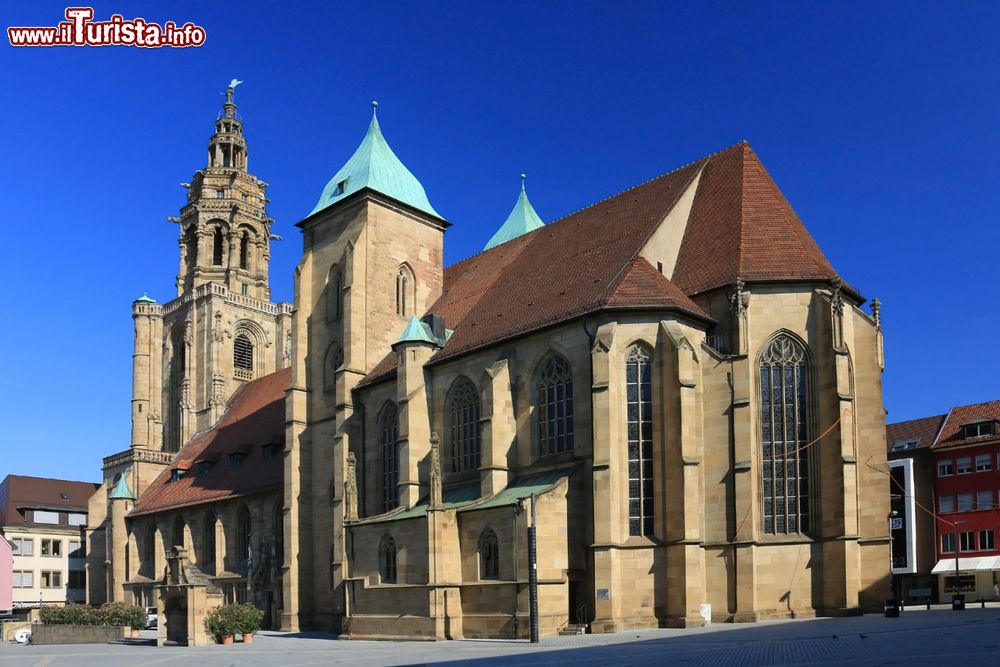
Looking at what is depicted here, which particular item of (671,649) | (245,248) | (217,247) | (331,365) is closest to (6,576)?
(217,247)

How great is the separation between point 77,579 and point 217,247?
26.7m

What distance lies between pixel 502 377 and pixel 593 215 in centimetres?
984

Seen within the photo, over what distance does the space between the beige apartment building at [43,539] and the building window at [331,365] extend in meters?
37.3

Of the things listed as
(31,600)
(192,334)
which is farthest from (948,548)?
(31,600)

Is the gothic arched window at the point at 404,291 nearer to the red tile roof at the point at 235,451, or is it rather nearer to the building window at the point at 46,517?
the red tile roof at the point at 235,451

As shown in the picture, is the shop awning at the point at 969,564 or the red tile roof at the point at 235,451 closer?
the red tile roof at the point at 235,451

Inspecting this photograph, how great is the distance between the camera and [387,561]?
3975 cm

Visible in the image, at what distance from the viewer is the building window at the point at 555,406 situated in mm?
38156

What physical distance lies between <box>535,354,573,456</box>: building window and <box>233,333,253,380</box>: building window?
3772 centimetres

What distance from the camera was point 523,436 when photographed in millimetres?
39500

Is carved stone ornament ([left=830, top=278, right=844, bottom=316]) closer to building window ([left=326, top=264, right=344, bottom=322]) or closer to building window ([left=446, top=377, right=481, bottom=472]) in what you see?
building window ([left=446, top=377, right=481, bottom=472])

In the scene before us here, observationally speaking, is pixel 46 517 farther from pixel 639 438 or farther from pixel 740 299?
pixel 740 299

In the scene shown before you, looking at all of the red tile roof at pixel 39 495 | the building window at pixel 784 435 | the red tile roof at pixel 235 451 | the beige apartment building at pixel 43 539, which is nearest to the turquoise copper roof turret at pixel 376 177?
the red tile roof at pixel 235 451

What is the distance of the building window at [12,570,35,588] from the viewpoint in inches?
2975
